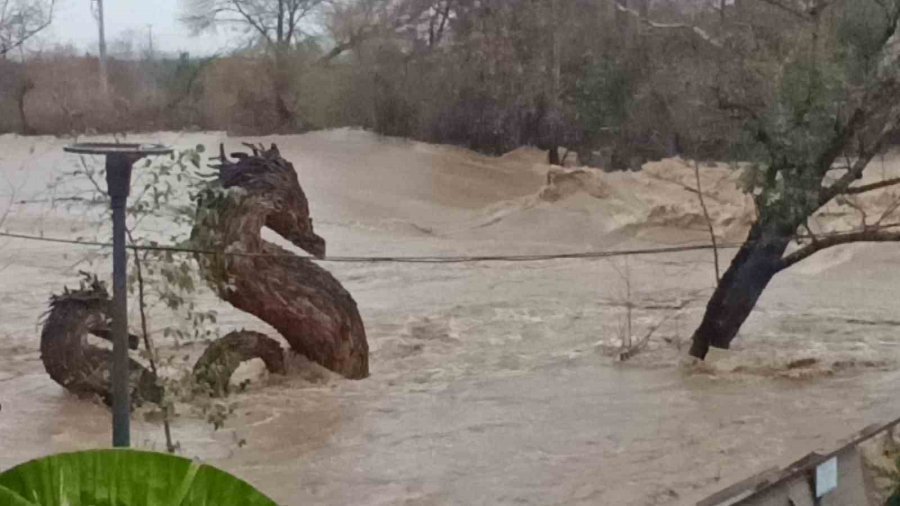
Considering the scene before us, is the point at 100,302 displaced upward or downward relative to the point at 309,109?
downward

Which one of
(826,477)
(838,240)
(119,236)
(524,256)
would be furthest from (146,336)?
(524,256)

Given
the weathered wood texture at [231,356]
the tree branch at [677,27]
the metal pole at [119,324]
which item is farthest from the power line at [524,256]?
the metal pole at [119,324]

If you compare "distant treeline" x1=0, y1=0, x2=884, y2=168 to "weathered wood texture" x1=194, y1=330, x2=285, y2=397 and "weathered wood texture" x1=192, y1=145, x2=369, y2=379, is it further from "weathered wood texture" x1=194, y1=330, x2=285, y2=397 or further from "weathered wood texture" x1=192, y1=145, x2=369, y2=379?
"weathered wood texture" x1=194, y1=330, x2=285, y2=397

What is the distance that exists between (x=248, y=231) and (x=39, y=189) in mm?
724

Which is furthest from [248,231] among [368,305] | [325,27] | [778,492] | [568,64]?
[778,492]

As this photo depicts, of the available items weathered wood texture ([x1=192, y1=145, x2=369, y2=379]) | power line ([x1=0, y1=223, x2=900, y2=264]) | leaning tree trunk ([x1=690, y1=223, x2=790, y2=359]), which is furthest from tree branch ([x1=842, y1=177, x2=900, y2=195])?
weathered wood texture ([x1=192, y1=145, x2=369, y2=379])

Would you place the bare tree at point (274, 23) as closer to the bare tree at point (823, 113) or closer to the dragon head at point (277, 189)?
the dragon head at point (277, 189)

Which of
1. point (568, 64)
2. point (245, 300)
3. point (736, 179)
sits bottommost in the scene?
point (245, 300)

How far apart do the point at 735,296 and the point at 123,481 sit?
4335 millimetres

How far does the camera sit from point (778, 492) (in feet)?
6.30

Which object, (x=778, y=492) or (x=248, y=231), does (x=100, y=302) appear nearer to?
(x=248, y=231)

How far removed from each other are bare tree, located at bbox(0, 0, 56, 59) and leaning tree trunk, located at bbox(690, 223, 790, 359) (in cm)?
259

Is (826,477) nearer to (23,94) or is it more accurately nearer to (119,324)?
(119,324)

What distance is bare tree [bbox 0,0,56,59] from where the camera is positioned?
278cm
